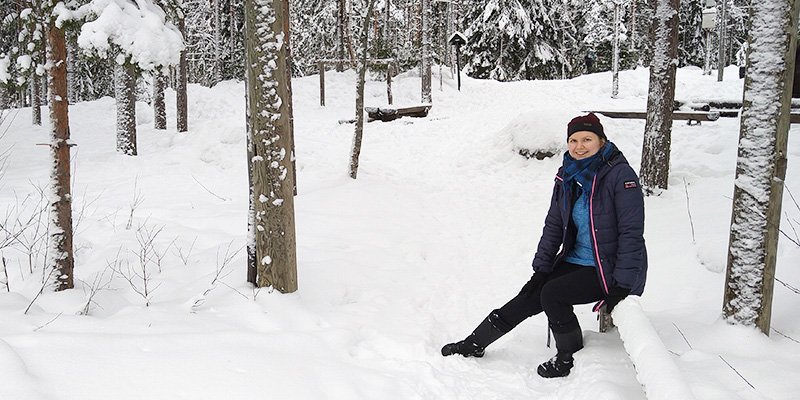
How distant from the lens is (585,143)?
4.15 m

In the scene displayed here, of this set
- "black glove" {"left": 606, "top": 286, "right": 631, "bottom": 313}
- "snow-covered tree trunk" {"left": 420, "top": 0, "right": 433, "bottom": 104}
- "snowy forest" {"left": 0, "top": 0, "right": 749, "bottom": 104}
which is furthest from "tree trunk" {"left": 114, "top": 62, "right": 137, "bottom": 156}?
"black glove" {"left": 606, "top": 286, "right": 631, "bottom": 313}

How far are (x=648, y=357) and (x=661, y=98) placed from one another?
6125 mm

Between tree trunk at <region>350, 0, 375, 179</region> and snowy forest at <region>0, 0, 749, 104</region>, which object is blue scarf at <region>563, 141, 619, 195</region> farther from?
snowy forest at <region>0, 0, 749, 104</region>

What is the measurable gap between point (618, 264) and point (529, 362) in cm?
110

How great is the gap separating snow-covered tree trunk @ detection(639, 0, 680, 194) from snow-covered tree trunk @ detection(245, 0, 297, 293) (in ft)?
19.6

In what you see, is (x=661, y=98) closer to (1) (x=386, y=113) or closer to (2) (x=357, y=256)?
(2) (x=357, y=256)

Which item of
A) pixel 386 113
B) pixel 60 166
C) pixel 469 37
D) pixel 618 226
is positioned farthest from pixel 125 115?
pixel 469 37

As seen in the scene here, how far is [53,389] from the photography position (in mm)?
2857

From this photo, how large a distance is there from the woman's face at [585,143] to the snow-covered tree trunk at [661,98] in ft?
16.3

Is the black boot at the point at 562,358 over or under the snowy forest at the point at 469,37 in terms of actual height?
under

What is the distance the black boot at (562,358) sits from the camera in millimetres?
4152

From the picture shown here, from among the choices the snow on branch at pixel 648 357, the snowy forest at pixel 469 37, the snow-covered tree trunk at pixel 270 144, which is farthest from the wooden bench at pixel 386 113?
the snow on branch at pixel 648 357

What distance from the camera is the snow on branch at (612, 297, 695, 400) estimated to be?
2963 millimetres

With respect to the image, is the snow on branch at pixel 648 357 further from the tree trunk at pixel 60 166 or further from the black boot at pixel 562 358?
the tree trunk at pixel 60 166
